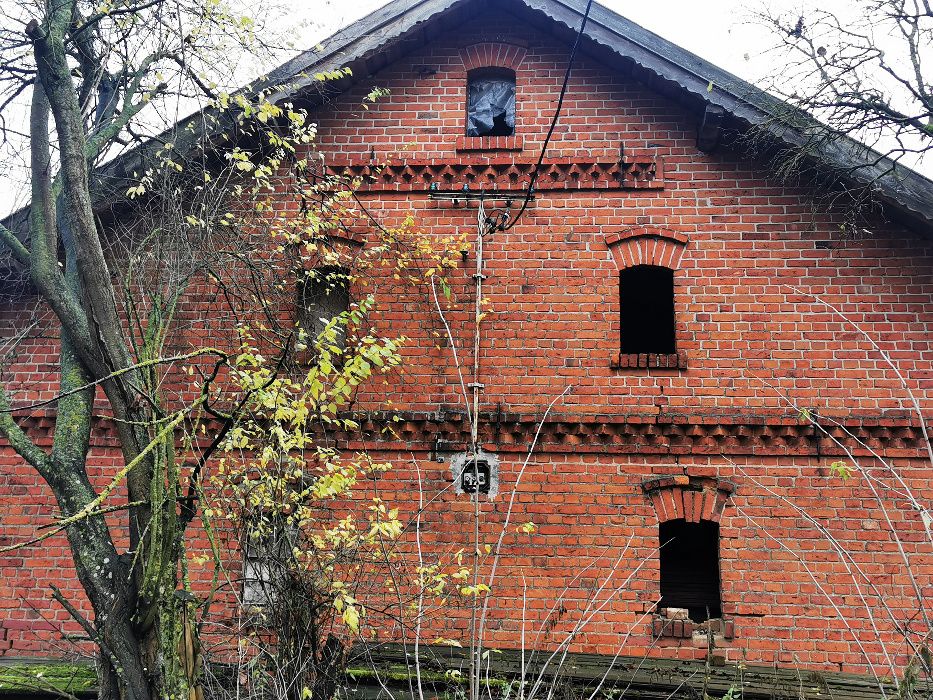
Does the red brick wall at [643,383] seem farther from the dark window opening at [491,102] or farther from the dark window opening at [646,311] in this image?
the dark window opening at [646,311]

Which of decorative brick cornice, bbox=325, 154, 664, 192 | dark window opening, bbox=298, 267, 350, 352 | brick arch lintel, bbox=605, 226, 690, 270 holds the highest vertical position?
decorative brick cornice, bbox=325, 154, 664, 192

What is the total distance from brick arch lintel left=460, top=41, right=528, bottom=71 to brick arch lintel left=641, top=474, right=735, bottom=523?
501 centimetres

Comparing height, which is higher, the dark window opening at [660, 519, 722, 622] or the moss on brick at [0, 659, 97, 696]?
the dark window opening at [660, 519, 722, 622]

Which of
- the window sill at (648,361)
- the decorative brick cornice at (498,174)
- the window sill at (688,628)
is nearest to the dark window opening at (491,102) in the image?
the decorative brick cornice at (498,174)

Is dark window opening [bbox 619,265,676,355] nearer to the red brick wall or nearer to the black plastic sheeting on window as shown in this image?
the red brick wall

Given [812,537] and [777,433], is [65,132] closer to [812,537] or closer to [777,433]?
[777,433]

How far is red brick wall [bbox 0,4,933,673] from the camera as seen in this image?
25.6 feet

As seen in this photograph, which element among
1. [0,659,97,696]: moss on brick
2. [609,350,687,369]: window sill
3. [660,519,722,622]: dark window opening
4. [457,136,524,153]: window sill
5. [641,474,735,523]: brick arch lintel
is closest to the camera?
[0,659,97,696]: moss on brick

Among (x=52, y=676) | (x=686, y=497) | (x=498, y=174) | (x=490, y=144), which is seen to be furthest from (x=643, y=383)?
(x=52, y=676)

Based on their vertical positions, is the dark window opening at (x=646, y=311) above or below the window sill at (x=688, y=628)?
above

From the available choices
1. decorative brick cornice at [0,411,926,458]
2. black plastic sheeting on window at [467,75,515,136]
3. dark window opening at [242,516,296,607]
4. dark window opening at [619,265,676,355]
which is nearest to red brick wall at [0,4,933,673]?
decorative brick cornice at [0,411,926,458]

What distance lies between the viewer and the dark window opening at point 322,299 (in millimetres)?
8875

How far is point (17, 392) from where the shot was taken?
28.6 ft

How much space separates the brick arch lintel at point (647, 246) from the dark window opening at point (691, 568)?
2753 mm
